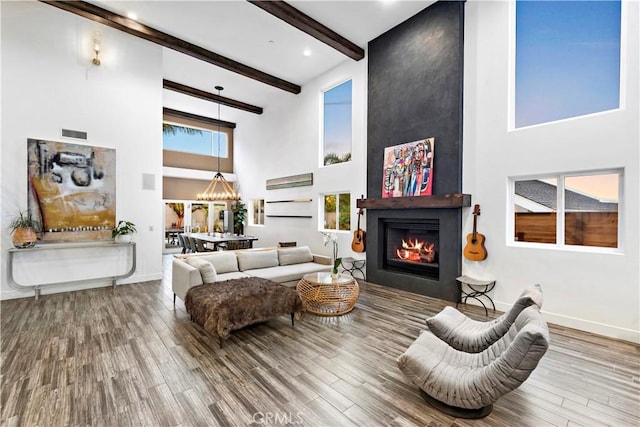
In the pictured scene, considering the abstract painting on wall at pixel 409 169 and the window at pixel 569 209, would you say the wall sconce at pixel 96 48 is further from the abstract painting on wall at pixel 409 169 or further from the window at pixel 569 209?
the window at pixel 569 209

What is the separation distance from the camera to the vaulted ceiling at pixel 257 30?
504 centimetres

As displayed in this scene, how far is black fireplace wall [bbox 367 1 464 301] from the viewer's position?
469cm

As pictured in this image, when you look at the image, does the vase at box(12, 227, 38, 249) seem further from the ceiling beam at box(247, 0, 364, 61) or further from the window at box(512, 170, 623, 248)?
the window at box(512, 170, 623, 248)

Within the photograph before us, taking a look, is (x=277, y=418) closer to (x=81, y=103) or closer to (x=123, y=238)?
(x=123, y=238)

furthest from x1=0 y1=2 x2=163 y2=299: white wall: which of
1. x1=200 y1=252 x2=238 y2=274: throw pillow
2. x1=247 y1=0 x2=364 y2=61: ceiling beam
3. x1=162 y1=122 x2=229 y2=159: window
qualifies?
x1=162 y1=122 x2=229 y2=159: window

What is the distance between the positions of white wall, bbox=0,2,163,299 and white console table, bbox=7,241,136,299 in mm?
129

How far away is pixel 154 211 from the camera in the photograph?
245 inches

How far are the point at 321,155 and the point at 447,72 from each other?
3.61 metres

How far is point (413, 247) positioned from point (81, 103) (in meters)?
6.96

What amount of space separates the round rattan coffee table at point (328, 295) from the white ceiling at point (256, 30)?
472 centimetres

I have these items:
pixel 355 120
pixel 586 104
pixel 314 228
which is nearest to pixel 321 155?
pixel 355 120

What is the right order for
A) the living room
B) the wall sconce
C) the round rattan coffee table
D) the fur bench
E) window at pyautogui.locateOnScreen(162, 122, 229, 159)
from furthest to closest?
window at pyautogui.locateOnScreen(162, 122, 229, 159) → the wall sconce → the round rattan coffee table → the living room → the fur bench

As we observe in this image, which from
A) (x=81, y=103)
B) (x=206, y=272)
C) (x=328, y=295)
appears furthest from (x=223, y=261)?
(x=81, y=103)

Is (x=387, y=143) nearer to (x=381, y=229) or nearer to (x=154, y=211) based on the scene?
(x=381, y=229)
